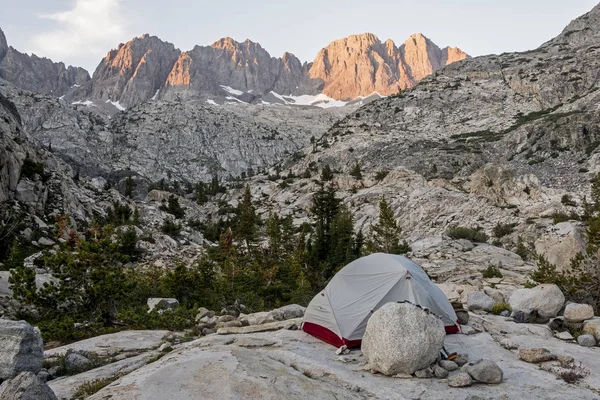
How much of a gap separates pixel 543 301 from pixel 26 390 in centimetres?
1505

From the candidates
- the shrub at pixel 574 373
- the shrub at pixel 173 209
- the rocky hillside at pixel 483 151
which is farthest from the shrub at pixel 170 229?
the shrub at pixel 574 373

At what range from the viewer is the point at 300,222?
186ft

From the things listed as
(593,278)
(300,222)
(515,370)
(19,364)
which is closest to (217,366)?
(19,364)

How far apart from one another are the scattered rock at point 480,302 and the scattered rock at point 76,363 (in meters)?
14.6

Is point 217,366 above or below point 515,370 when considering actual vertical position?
above

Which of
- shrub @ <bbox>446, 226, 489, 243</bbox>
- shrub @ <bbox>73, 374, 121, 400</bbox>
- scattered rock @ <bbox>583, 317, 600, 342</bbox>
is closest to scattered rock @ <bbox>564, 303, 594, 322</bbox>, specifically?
scattered rock @ <bbox>583, 317, 600, 342</bbox>

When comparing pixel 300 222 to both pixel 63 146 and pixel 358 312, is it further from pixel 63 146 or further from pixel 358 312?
pixel 63 146

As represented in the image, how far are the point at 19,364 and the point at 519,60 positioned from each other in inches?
5549

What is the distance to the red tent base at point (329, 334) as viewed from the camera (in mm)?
11039

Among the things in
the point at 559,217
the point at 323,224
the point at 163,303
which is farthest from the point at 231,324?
the point at 559,217

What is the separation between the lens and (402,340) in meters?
8.91

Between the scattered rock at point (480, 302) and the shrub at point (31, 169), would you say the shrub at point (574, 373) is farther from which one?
the shrub at point (31, 169)

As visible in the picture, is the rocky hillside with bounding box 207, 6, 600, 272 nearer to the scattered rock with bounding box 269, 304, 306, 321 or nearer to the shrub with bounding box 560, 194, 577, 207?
the shrub with bounding box 560, 194, 577, 207

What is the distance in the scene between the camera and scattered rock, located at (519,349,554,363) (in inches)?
372
